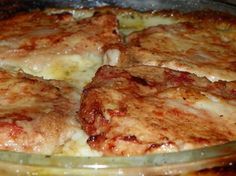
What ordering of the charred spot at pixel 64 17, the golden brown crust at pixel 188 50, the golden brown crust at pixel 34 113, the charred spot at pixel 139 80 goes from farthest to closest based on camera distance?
the charred spot at pixel 64 17
the golden brown crust at pixel 188 50
the charred spot at pixel 139 80
the golden brown crust at pixel 34 113

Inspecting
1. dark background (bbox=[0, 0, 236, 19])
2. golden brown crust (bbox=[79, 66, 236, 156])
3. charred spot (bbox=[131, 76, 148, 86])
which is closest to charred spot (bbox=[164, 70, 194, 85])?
golden brown crust (bbox=[79, 66, 236, 156])

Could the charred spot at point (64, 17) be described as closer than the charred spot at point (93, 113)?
No

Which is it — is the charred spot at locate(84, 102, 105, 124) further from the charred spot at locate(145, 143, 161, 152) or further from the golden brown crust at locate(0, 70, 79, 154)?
the charred spot at locate(145, 143, 161, 152)

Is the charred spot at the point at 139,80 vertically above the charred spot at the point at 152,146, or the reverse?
the charred spot at the point at 152,146

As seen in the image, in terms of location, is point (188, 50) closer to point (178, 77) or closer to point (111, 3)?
point (178, 77)

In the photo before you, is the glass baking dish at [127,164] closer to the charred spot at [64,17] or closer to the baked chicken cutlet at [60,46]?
the baked chicken cutlet at [60,46]

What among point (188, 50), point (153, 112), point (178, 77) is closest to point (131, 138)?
point (153, 112)

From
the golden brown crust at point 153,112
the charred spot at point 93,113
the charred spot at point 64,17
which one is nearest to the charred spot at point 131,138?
the golden brown crust at point 153,112
